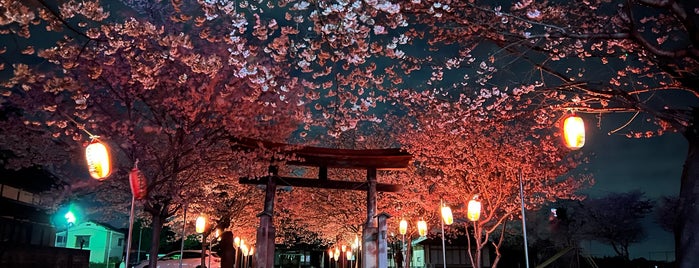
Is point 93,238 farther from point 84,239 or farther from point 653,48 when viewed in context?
point 653,48

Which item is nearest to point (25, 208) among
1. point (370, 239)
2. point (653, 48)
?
point (370, 239)

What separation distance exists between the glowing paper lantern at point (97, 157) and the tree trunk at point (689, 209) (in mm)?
11021

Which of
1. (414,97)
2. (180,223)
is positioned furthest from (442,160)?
(180,223)

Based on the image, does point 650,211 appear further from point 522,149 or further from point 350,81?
point 350,81

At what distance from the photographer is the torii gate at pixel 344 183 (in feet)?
55.2

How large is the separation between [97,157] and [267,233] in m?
8.60

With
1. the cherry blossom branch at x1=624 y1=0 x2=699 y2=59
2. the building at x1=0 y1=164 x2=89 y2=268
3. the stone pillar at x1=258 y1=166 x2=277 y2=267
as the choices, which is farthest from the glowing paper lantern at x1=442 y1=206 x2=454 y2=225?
the building at x1=0 y1=164 x2=89 y2=268

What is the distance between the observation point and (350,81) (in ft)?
40.1

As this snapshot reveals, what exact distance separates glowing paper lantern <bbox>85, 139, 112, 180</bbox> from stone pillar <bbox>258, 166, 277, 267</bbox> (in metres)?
8.14

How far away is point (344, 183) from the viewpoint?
1847 centimetres

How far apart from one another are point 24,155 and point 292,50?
10.4m

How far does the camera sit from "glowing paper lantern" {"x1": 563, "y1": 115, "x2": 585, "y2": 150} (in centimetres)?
908

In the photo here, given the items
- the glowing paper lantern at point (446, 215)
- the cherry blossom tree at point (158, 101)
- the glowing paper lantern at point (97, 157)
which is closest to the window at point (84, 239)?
the cherry blossom tree at point (158, 101)

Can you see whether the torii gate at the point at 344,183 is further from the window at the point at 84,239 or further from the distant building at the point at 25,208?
the window at the point at 84,239
